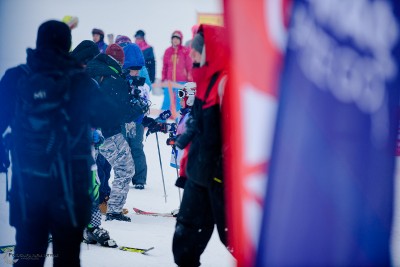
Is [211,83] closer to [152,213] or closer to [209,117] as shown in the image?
[209,117]

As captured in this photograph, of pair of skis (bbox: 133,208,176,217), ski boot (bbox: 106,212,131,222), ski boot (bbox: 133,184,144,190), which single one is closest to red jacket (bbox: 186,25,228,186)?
Answer: ski boot (bbox: 106,212,131,222)

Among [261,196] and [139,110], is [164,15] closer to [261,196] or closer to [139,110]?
[139,110]

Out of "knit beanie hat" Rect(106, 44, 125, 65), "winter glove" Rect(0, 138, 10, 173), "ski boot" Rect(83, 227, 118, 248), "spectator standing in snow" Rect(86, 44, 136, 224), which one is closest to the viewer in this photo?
"winter glove" Rect(0, 138, 10, 173)

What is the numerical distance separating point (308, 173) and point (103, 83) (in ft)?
13.1

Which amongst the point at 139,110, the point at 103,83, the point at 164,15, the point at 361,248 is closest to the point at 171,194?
the point at 139,110

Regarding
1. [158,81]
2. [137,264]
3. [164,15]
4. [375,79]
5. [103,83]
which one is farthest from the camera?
[158,81]

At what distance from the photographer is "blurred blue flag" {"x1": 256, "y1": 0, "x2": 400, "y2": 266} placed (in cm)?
141

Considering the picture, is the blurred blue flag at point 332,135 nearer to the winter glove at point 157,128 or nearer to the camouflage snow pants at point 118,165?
the camouflage snow pants at point 118,165

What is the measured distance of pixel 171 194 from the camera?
25.6 feet

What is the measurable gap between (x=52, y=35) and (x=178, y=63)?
32.8 feet

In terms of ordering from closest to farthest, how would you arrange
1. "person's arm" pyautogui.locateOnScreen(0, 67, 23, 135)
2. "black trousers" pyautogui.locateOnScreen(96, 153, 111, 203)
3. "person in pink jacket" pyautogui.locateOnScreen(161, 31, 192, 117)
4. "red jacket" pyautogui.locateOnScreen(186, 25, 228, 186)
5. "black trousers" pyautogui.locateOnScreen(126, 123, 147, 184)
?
"person's arm" pyautogui.locateOnScreen(0, 67, 23, 135) < "red jacket" pyautogui.locateOnScreen(186, 25, 228, 186) < "black trousers" pyautogui.locateOnScreen(96, 153, 111, 203) < "black trousers" pyautogui.locateOnScreen(126, 123, 147, 184) < "person in pink jacket" pyautogui.locateOnScreen(161, 31, 192, 117)

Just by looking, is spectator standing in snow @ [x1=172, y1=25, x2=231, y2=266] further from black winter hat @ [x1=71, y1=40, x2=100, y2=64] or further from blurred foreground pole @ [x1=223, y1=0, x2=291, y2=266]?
→ black winter hat @ [x1=71, y1=40, x2=100, y2=64]

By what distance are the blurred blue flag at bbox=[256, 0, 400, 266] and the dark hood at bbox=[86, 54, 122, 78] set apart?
12.8 ft

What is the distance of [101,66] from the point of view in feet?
16.8
